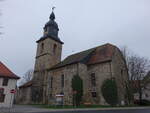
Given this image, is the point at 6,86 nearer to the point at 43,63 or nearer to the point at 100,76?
the point at 43,63

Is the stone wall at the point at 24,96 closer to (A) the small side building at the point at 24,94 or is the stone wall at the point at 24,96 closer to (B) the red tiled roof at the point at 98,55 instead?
(A) the small side building at the point at 24,94

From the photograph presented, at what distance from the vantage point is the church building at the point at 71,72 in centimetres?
2838

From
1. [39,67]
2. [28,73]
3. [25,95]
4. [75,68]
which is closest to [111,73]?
[75,68]

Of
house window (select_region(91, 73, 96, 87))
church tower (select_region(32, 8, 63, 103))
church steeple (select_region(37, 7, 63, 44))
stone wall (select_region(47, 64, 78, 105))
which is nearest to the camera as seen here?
house window (select_region(91, 73, 96, 87))

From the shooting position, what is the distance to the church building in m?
28.4

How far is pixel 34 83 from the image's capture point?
38031 mm

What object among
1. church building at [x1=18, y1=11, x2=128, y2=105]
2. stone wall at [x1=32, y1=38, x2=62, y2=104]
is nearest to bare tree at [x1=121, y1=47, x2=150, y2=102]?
church building at [x1=18, y1=11, x2=128, y2=105]

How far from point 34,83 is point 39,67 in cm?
390

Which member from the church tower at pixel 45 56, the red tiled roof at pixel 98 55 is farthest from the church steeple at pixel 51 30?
the red tiled roof at pixel 98 55

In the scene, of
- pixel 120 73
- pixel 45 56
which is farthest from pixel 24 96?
pixel 120 73

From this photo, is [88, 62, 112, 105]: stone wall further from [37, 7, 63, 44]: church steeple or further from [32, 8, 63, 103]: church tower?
[37, 7, 63, 44]: church steeple

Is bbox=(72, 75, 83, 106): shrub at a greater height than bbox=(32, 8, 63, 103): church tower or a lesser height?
lesser

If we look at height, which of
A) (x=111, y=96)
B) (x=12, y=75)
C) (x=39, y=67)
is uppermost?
(x=39, y=67)

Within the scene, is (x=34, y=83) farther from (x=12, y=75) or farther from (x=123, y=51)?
(x=123, y=51)
